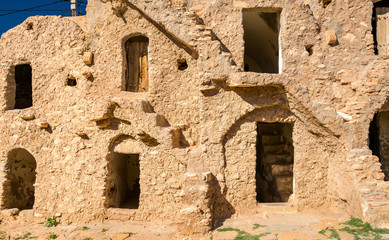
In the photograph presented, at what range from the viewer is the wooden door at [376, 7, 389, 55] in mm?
8359

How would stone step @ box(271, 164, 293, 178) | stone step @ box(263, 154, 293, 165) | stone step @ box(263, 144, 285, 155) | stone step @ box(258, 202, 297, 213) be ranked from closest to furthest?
stone step @ box(258, 202, 297, 213)
stone step @ box(271, 164, 293, 178)
stone step @ box(263, 154, 293, 165)
stone step @ box(263, 144, 285, 155)

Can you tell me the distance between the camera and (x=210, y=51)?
7398 millimetres

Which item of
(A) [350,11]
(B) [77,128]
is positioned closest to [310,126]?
(A) [350,11]

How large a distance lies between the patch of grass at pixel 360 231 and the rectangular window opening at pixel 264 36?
452 centimetres

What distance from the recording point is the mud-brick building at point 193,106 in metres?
7.32

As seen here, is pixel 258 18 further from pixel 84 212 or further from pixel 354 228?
pixel 84 212

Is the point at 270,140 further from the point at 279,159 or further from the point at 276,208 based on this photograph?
the point at 276,208

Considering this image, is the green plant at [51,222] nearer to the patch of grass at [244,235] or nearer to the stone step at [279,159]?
the patch of grass at [244,235]

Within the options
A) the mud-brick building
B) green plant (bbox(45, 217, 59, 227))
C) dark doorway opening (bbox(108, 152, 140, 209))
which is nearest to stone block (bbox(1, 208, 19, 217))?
the mud-brick building

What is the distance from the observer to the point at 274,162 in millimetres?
9469

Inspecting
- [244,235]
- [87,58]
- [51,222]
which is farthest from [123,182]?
[244,235]

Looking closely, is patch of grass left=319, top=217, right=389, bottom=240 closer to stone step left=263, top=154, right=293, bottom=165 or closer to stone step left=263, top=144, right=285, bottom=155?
stone step left=263, top=154, right=293, bottom=165

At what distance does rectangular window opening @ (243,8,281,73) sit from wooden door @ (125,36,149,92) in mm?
3443

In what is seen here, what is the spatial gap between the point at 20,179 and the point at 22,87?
12.2ft
